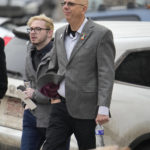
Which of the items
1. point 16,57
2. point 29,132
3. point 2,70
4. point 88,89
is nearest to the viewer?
point 88,89

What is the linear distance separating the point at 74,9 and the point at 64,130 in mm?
938

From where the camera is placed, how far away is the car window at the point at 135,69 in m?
4.84

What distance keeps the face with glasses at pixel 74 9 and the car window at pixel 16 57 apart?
1.34m

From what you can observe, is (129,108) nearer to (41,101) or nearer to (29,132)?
(41,101)

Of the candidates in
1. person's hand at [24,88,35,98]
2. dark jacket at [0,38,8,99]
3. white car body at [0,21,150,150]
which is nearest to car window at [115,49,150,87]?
white car body at [0,21,150,150]

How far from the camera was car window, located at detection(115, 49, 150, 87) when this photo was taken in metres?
4.84

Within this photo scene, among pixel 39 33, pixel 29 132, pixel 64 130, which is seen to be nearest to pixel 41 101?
pixel 29 132

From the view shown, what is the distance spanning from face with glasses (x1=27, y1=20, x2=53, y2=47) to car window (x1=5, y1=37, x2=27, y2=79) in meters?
0.67

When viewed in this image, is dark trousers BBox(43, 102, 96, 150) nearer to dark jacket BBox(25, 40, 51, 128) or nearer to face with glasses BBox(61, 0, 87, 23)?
dark jacket BBox(25, 40, 51, 128)

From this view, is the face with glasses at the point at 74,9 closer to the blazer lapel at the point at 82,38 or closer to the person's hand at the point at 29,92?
the blazer lapel at the point at 82,38

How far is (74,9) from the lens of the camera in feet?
13.7

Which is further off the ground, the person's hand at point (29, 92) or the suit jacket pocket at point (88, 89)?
the suit jacket pocket at point (88, 89)

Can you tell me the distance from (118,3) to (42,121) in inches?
497

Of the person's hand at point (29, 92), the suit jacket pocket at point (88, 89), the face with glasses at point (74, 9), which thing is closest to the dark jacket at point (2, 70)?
the person's hand at point (29, 92)
